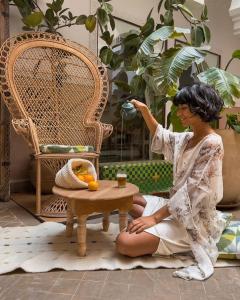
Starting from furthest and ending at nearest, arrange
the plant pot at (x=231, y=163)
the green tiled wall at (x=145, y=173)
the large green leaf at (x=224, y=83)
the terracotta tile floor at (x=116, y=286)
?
the green tiled wall at (x=145, y=173), the plant pot at (x=231, y=163), the large green leaf at (x=224, y=83), the terracotta tile floor at (x=116, y=286)

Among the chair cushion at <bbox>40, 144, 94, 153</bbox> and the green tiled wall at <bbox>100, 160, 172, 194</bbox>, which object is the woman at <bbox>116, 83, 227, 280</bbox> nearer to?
the chair cushion at <bbox>40, 144, 94, 153</bbox>

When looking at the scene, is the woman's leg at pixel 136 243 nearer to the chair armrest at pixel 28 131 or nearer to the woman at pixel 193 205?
the woman at pixel 193 205

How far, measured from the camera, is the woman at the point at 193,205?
156 centimetres

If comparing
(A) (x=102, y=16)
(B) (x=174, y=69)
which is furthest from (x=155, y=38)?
(A) (x=102, y=16)

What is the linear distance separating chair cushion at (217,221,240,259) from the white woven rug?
0.21 ft

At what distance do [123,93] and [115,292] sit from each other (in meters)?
2.93

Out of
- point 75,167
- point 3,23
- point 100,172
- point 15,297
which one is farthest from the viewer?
point 100,172

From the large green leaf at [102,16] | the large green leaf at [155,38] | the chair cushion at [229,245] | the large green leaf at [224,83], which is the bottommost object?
the chair cushion at [229,245]

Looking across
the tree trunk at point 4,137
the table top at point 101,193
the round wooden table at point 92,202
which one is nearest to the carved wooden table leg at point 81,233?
the round wooden table at point 92,202

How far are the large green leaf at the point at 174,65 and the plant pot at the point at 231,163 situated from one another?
627 millimetres

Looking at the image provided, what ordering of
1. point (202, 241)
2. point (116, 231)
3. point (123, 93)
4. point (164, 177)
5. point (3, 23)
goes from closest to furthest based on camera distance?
point (202, 241) → point (116, 231) → point (3, 23) → point (164, 177) → point (123, 93)

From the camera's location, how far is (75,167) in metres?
1.96

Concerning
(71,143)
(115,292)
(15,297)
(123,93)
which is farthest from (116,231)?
(123,93)

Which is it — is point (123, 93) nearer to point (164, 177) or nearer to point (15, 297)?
point (164, 177)
